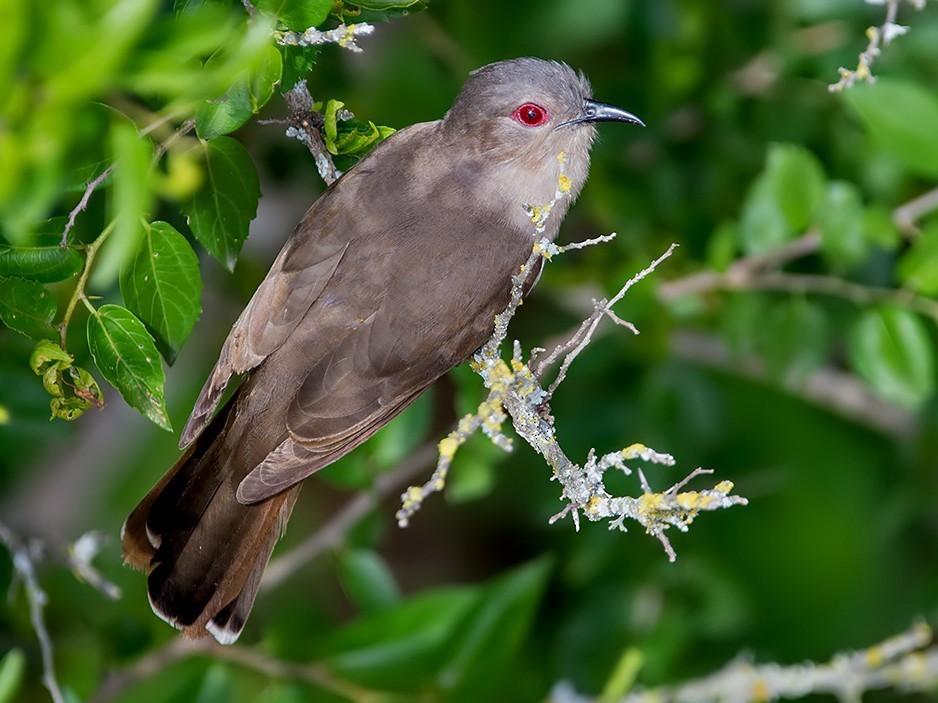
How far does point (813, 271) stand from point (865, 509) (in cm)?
187

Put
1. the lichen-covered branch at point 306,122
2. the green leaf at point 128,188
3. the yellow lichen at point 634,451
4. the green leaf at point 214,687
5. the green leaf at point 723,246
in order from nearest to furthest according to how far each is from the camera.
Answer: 1. the green leaf at point 128,188
2. the yellow lichen at point 634,451
3. the lichen-covered branch at point 306,122
4. the green leaf at point 214,687
5. the green leaf at point 723,246

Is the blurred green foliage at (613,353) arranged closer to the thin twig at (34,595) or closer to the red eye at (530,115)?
the thin twig at (34,595)

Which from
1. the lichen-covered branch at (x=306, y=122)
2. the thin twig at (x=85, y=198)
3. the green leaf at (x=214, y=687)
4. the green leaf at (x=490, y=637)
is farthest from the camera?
the green leaf at (x=490, y=637)

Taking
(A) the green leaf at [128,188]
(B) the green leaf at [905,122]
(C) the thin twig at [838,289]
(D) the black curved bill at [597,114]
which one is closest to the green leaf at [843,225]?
(C) the thin twig at [838,289]

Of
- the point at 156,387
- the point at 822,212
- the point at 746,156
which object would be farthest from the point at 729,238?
the point at 156,387

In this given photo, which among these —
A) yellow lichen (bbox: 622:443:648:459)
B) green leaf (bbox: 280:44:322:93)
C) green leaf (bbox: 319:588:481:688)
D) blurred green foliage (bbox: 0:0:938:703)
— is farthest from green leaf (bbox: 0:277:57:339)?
green leaf (bbox: 319:588:481:688)

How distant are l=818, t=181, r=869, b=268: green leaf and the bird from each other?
602 mm

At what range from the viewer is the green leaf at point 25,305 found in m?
2.20

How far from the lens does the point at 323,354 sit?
3023 mm

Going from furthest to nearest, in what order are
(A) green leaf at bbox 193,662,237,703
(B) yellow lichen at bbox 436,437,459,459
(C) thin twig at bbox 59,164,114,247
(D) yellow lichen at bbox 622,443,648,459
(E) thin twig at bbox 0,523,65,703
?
(A) green leaf at bbox 193,662,237,703 → (E) thin twig at bbox 0,523,65,703 → (B) yellow lichen at bbox 436,437,459,459 → (D) yellow lichen at bbox 622,443,648,459 → (C) thin twig at bbox 59,164,114,247

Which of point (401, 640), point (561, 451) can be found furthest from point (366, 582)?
point (561, 451)

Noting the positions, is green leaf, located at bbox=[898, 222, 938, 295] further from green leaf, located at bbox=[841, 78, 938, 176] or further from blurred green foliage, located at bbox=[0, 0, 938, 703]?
green leaf, located at bbox=[841, 78, 938, 176]

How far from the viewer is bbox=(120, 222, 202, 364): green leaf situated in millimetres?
2227

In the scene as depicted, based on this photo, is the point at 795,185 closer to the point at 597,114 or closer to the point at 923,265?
the point at 923,265
